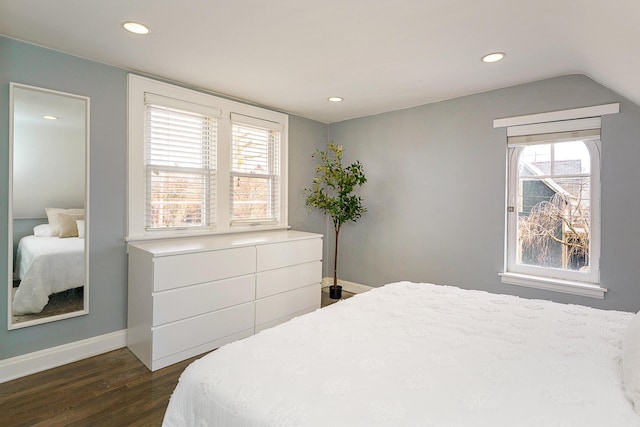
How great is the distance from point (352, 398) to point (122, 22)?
248cm

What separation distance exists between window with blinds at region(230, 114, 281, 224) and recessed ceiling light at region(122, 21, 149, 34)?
1.42 metres

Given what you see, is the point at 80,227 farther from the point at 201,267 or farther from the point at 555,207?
the point at 555,207

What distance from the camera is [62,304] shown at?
2.62 meters

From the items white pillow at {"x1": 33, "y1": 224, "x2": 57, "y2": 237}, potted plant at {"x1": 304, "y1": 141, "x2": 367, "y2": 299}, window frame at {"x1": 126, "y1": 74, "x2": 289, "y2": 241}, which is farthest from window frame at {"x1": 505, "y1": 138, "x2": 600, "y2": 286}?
white pillow at {"x1": 33, "y1": 224, "x2": 57, "y2": 237}

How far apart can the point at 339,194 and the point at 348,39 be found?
2145 millimetres

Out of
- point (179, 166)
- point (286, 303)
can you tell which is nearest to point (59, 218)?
point (179, 166)

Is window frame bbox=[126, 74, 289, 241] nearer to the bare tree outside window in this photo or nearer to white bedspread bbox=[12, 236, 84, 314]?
white bedspread bbox=[12, 236, 84, 314]

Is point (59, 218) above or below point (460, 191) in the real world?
below

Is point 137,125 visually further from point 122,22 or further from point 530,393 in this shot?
point 530,393

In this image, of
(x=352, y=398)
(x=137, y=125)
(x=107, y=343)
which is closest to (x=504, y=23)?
(x=352, y=398)

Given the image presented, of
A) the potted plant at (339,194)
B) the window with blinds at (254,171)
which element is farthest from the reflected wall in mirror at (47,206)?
the potted plant at (339,194)

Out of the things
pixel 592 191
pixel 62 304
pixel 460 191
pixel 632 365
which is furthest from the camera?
pixel 460 191

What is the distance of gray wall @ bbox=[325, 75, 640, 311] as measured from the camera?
2.68 meters

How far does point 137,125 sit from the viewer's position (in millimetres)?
2912
